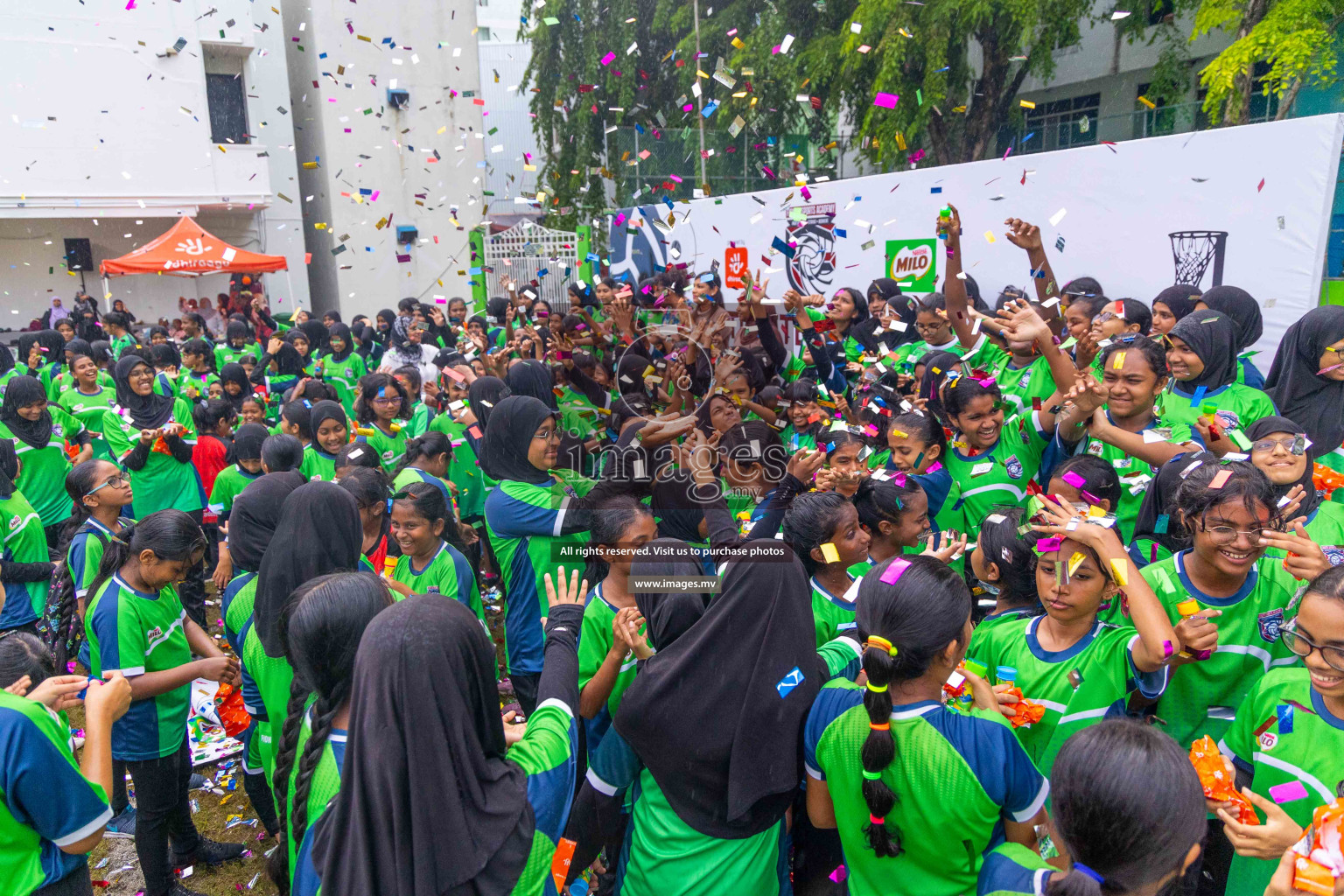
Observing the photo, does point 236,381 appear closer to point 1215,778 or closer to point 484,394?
point 484,394

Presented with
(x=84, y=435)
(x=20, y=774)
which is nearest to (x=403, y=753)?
(x=20, y=774)

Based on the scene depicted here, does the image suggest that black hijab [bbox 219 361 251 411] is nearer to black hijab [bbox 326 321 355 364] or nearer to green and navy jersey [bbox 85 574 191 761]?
black hijab [bbox 326 321 355 364]

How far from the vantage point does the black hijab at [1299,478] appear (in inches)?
117

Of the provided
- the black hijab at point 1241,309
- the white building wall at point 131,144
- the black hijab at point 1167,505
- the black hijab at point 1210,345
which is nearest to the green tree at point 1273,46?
the black hijab at point 1241,309

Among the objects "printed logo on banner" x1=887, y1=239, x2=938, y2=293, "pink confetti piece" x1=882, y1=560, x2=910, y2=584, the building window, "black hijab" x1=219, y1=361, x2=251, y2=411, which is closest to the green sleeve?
"pink confetti piece" x1=882, y1=560, x2=910, y2=584

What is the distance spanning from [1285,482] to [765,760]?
7.15ft

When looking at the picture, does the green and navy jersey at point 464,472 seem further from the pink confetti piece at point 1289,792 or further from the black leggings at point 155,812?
the pink confetti piece at point 1289,792

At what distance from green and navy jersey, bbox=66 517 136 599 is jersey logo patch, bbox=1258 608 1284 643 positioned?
4335 mm

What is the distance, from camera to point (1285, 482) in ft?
9.84

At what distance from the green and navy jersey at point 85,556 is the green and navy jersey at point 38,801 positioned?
1.98m

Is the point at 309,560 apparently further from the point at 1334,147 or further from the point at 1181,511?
the point at 1334,147

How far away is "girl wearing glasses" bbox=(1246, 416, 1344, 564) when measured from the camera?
2.82 metres

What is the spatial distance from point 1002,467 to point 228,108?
2053 centimetres

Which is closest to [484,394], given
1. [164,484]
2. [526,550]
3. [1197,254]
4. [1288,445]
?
[526,550]
